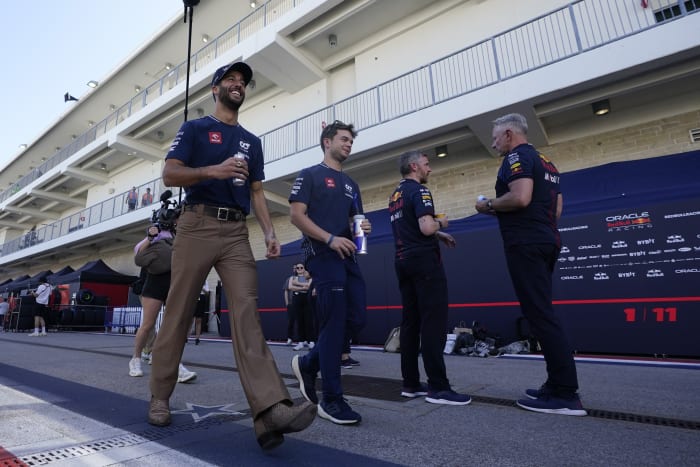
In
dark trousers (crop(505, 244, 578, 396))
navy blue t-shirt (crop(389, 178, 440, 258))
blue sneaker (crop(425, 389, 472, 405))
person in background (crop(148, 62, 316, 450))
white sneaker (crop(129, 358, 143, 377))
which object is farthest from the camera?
white sneaker (crop(129, 358, 143, 377))

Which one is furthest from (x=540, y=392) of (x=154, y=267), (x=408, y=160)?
(x=154, y=267)

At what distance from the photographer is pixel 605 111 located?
7.28 metres

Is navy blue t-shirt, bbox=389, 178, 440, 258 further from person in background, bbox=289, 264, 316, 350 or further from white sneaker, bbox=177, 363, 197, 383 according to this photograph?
person in background, bbox=289, 264, 316, 350

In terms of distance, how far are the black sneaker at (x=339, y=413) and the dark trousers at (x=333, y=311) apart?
3cm

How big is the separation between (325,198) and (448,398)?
1508 millimetres

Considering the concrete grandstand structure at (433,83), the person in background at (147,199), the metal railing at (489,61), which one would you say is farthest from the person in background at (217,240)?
the person in background at (147,199)

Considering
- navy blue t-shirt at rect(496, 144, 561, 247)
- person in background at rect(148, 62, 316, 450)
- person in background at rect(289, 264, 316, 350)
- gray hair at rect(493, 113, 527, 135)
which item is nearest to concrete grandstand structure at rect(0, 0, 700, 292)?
person in background at rect(289, 264, 316, 350)

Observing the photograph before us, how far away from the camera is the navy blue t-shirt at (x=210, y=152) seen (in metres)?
2.03

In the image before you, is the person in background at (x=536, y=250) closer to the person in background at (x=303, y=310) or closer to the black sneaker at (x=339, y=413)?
the black sneaker at (x=339, y=413)

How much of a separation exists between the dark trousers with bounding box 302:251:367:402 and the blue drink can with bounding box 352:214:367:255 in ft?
0.38

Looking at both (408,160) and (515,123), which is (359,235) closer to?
(408,160)

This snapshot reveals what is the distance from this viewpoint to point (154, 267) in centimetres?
346

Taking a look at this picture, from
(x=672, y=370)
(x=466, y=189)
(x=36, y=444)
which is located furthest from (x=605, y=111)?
(x=36, y=444)

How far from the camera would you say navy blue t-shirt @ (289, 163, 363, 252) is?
7.55 ft
